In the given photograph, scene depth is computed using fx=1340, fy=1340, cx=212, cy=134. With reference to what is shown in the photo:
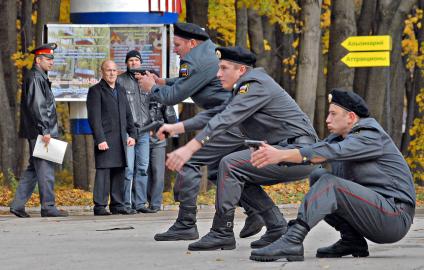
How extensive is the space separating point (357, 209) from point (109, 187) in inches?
316

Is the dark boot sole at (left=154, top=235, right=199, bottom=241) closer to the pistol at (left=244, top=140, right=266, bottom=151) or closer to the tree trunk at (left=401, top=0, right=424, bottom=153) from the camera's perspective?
the pistol at (left=244, top=140, right=266, bottom=151)

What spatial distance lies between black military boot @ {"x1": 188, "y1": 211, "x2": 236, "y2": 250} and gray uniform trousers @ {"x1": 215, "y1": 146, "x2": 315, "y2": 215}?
7 centimetres

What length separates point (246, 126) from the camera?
32.9 feet

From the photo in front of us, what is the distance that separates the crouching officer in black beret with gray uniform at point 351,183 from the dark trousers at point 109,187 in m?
7.41

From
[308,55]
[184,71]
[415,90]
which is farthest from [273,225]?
[415,90]

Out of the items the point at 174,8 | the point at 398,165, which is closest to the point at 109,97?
the point at 174,8

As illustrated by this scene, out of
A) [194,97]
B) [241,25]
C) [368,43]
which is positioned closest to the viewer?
[194,97]

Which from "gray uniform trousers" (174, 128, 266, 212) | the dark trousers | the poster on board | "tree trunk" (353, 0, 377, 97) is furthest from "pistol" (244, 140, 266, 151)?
"tree trunk" (353, 0, 377, 97)

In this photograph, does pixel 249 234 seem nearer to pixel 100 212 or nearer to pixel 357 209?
pixel 357 209

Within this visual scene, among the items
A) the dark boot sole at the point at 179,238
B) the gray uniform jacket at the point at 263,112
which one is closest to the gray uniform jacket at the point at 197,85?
the gray uniform jacket at the point at 263,112

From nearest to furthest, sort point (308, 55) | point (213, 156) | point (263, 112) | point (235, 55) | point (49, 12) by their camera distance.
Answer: point (263, 112) < point (235, 55) < point (213, 156) < point (308, 55) < point (49, 12)

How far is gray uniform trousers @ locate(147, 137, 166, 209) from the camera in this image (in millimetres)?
17109

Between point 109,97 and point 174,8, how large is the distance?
15.4ft

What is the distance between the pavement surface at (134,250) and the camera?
895cm
